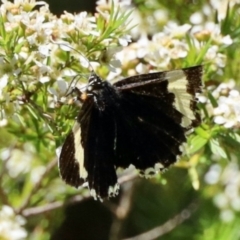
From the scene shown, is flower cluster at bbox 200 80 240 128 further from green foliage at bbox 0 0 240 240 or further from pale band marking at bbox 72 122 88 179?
pale band marking at bbox 72 122 88 179

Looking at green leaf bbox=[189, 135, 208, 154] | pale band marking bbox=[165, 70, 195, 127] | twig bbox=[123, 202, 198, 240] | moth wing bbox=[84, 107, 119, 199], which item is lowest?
twig bbox=[123, 202, 198, 240]

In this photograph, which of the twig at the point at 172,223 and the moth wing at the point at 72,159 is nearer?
the moth wing at the point at 72,159

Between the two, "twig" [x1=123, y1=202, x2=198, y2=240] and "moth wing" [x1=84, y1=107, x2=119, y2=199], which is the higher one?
"moth wing" [x1=84, y1=107, x2=119, y2=199]

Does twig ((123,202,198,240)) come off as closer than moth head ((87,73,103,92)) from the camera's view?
No

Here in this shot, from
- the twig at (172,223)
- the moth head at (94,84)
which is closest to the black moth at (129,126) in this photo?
the moth head at (94,84)

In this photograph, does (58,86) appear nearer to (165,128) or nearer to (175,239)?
(165,128)

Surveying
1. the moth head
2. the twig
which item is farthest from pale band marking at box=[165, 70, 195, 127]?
the twig

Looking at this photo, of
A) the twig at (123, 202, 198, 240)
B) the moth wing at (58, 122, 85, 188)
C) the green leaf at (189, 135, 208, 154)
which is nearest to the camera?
the moth wing at (58, 122, 85, 188)

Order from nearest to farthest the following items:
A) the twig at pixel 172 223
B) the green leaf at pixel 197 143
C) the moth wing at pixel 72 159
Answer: the moth wing at pixel 72 159, the green leaf at pixel 197 143, the twig at pixel 172 223

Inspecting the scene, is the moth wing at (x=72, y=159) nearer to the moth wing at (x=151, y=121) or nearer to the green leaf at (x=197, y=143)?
the moth wing at (x=151, y=121)
